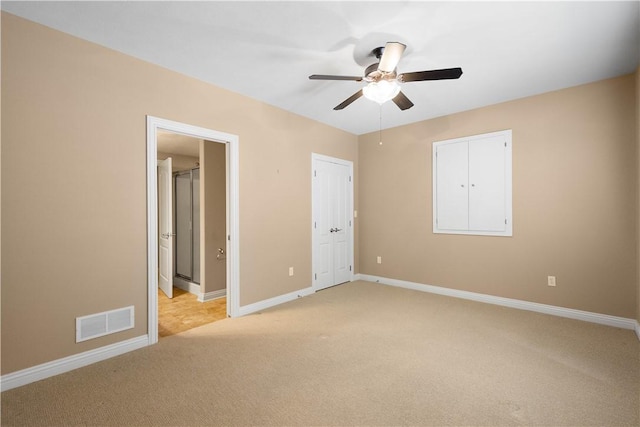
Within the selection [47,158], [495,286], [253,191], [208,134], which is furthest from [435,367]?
[47,158]

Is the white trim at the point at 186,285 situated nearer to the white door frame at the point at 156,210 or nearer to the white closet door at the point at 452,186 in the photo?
the white door frame at the point at 156,210

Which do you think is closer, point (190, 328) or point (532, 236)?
point (190, 328)

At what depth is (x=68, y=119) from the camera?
234 centimetres

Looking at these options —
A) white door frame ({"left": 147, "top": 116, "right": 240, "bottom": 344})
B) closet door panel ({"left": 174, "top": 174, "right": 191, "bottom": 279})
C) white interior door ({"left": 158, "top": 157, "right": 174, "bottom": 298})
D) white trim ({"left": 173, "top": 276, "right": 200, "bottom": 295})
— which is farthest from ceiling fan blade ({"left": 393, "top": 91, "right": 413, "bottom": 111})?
white trim ({"left": 173, "top": 276, "right": 200, "bottom": 295})

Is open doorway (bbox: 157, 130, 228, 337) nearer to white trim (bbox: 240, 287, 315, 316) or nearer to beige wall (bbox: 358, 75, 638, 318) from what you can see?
white trim (bbox: 240, 287, 315, 316)

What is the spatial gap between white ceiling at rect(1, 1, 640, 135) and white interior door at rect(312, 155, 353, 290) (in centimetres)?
162

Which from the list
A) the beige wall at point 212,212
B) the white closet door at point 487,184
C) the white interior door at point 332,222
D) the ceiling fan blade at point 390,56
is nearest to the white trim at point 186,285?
the beige wall at point 212,212

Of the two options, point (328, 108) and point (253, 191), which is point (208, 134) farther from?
point (328, 108)

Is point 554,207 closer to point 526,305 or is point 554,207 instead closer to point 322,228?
point 526,305

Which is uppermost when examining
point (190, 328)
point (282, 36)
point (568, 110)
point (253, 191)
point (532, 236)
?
point (282, 36)

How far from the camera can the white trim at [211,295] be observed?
432cm

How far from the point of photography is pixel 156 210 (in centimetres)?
286

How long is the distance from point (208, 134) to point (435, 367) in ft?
10.3

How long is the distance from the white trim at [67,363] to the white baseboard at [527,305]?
3686 mm
